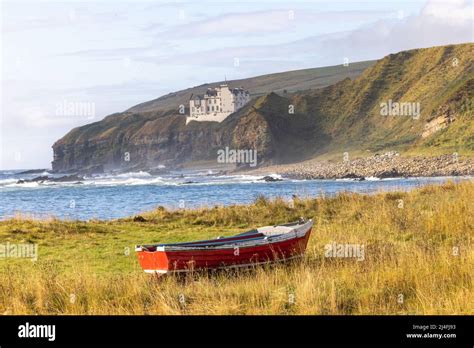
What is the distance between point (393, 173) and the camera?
101 metres

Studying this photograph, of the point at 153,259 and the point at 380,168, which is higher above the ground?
the point at 153,259

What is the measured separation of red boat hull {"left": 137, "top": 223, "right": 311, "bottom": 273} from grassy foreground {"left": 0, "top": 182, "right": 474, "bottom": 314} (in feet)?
0.91

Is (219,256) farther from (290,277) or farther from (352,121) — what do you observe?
(352,121)

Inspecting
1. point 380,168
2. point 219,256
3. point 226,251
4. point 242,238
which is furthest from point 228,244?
point 380,168

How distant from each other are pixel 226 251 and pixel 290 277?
1817 mm

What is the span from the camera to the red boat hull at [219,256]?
1573 centimetres

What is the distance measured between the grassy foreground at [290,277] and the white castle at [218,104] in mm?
153180

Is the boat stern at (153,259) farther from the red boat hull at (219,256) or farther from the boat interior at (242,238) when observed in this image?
the boat interior at (242,238)

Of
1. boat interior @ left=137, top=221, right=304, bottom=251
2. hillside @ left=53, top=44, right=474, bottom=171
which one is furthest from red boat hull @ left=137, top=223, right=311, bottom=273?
hillside @ left=53, top=44, right=474, bottom=171

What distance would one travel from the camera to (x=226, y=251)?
1673 cm

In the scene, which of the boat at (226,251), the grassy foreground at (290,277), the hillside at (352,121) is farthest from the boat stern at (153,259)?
the hillside at (352,121)

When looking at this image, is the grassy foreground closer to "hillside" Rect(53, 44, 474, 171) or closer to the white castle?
"hillside" Rect(53, 44, 474, 171)

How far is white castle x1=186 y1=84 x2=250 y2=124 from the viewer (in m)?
179

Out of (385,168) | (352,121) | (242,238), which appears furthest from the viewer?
(352,121)
